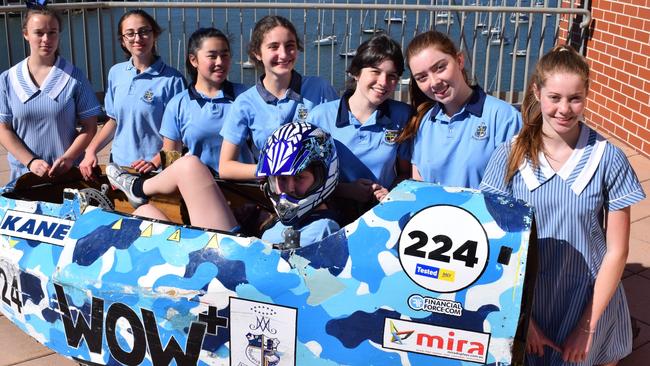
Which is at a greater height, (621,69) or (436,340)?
(621,69)

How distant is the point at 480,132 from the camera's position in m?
3.28

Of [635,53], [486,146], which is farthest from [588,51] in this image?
[486,146]

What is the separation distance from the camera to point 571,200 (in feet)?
9.26

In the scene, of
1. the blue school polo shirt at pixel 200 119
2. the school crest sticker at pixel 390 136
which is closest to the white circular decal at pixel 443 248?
the school crest sticker at pixel 390 136

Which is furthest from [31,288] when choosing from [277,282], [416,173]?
[416,173]

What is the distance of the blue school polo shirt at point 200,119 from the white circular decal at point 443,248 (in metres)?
1.71

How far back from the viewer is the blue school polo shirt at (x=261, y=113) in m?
3.83

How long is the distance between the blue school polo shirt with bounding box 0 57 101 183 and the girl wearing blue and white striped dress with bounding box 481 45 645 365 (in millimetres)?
2610

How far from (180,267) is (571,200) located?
1.50 m

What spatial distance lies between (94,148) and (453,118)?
221cm

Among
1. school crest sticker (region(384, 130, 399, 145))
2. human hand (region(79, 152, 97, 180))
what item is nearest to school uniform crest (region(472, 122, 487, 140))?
school crest sticker (region(384, 130, 399, 145))

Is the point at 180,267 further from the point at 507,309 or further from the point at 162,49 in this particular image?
the point at 162,49

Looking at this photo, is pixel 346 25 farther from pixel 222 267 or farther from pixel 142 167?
pixel 222 267

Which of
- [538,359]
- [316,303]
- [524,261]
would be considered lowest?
[538,359]
